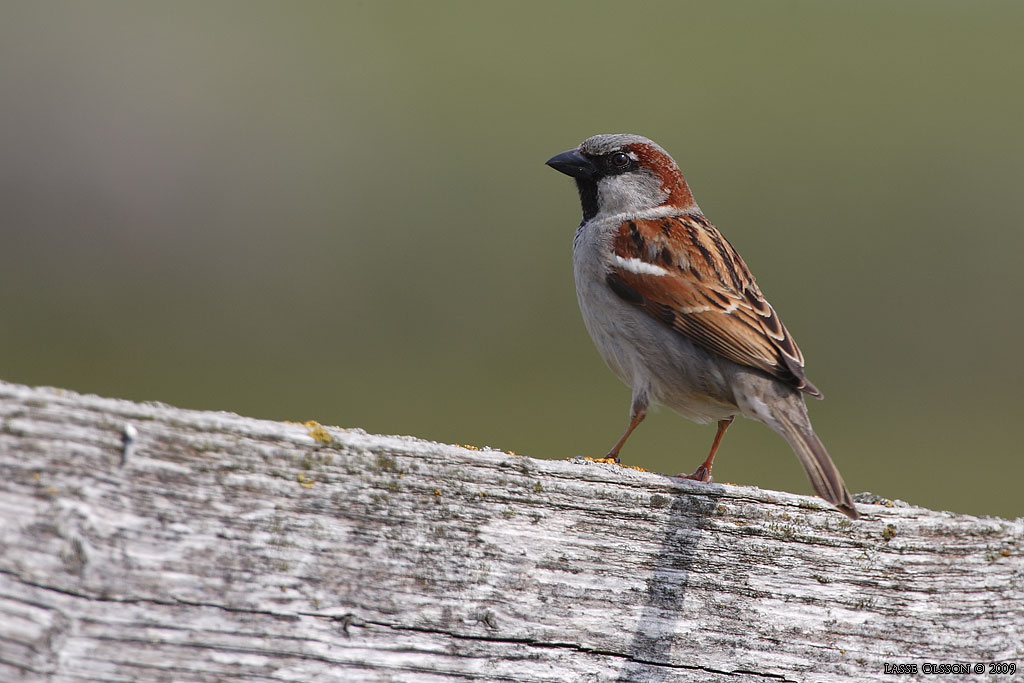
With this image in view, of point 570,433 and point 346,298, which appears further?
point 346,298

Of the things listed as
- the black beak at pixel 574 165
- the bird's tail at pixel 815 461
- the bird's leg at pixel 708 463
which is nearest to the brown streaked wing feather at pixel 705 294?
the bird's tail at pixel 815 461

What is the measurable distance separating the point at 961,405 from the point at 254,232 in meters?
5.24

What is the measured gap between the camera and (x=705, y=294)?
375cm

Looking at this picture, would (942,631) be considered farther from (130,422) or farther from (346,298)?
(346,298)

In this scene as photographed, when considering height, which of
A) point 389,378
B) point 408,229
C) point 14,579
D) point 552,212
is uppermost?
point 552,212

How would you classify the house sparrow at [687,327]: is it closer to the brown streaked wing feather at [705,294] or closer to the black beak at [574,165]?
the brown streaked wing feather at [705,294]

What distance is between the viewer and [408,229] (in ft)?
30.6

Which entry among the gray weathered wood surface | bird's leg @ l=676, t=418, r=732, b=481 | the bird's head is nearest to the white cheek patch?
bird's leg @ l=676, t=418, r=732, b=481

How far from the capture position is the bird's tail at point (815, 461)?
2.28 meters

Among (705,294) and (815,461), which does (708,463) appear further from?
(815,461)

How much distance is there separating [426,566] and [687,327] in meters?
1.82

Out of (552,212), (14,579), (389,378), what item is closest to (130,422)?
(14,579)

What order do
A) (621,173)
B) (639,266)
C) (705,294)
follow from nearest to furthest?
(705,294) < (639,266) < (621,173)

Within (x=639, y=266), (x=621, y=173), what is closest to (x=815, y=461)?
(x=639, y=266)
